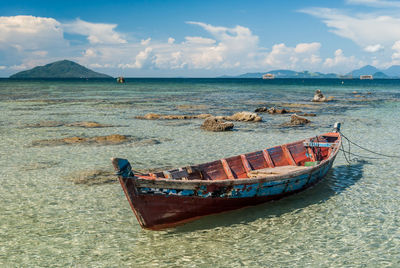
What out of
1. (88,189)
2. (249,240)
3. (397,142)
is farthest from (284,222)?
(397,142)

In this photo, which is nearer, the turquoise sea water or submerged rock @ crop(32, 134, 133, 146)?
the turquoise sea water

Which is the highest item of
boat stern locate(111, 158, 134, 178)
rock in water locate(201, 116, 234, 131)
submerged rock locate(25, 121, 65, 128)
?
boat stern locate(111, 158, 134, 178)

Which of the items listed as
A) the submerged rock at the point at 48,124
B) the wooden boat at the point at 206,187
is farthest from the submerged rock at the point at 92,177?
the submerged rock at the point at 48,124

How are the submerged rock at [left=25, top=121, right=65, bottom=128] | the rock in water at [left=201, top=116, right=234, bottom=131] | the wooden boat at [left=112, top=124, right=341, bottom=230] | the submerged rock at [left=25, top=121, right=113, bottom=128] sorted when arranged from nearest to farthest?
the wooden boat at [left=112, top=124, right=341, bottom=230]
the rock in water at [left=201, top=116, right=234, bottom=131]
the submerged rock at [left=25, top=121, right=113, bottom=128]
the submerged rock at [left=25, top=121, right=65, bottom=128]

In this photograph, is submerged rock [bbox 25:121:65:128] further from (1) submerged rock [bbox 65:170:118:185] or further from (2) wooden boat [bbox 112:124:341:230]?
(2) wooden boat [bbox 112:124:341:230]

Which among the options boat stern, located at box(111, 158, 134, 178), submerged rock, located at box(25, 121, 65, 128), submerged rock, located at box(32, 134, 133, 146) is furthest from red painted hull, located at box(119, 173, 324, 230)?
submerged rock, located at box(25, 121, 65, 128)

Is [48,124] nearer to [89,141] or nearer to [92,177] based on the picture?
[89,141]

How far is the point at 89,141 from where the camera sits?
20547mm

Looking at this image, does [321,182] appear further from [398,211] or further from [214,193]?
[214,193]

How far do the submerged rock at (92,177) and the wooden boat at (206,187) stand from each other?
430cm

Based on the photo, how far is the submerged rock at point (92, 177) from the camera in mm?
13023

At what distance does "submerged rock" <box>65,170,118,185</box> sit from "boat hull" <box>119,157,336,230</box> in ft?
16.2

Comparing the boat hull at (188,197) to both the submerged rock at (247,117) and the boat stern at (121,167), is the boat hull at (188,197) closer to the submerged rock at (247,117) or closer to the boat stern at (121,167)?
the boat stern at (121,167)

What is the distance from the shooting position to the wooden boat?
26.8ft
